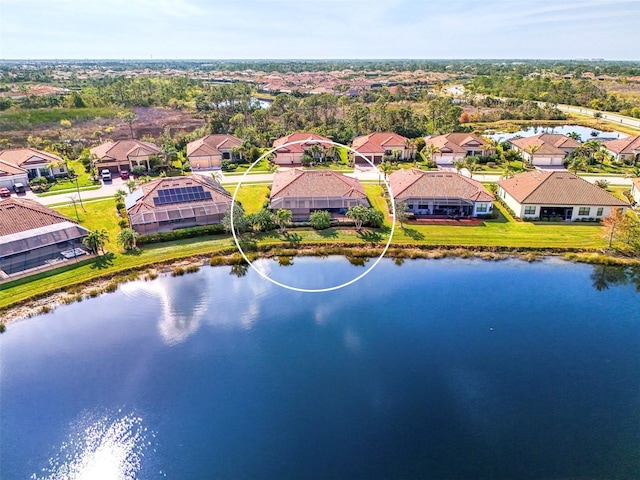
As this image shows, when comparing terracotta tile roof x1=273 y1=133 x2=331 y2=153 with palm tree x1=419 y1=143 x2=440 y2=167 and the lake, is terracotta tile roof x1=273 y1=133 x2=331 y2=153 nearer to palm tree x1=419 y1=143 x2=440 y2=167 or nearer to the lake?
palm tree x1=419 y1=143 x2=440 y2=167

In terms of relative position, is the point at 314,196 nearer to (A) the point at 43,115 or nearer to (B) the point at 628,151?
(B) the point at 628,151

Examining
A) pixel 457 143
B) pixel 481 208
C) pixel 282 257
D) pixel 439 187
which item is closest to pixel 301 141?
pixel 457 143

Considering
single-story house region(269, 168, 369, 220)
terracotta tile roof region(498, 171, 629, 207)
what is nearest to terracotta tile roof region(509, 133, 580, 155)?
terracotta tile roof region(498, 171, 629, 207)

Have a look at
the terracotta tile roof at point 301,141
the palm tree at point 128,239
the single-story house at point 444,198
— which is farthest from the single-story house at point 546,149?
the palm tree at point 128,239

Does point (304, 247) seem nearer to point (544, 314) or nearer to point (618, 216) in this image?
point (544, 314)

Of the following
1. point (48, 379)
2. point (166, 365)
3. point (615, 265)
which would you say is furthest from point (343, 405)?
point (615, 265)

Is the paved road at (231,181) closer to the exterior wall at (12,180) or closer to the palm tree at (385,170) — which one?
the palm tree at (385,170)
